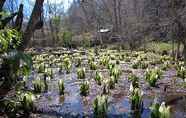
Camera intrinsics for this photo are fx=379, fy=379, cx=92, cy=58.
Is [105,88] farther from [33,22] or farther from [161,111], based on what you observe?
[161,111]

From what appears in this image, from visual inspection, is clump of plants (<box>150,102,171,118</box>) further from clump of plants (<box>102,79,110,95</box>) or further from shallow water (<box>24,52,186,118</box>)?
clump of plants (<box>102,79,110,95</box>)

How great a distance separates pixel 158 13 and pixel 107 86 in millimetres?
12300

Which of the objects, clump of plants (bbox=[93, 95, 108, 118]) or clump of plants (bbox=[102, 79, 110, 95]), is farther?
clump of plants (bbox=[102, 79, 110, 95])

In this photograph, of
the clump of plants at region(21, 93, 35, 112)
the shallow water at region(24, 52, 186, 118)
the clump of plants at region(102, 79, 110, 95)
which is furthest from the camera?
the clump of plants at region(102, 79, 110, 95)

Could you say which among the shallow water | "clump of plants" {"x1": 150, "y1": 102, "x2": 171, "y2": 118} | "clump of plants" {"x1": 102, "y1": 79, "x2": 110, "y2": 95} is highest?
"clump of plants" {"x1": 150, "y1": 102, "x2": 171, "y2": 118}

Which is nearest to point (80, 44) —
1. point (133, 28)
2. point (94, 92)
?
point (133, 28)

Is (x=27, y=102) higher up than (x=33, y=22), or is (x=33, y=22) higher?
(x=33, y=22)

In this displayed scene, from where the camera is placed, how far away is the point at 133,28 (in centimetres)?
3359

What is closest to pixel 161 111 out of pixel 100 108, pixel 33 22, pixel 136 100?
pixel 100 108

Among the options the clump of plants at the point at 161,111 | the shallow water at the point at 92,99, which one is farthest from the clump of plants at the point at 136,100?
the clump of plants at the point at 161,111

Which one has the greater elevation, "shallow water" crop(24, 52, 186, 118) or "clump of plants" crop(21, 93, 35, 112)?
"clump of plants" crop(21, 93, 35, 112)

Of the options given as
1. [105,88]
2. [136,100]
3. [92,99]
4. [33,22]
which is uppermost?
[33,22]

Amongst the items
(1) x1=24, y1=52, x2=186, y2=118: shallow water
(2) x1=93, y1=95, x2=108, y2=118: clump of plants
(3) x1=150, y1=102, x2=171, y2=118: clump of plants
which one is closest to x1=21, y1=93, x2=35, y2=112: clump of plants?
(1) x1=24, y1=52, x2=186, y2=118: shallow water

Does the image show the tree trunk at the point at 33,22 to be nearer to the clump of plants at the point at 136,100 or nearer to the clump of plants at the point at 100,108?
the clump of plants at the point at 100,108
